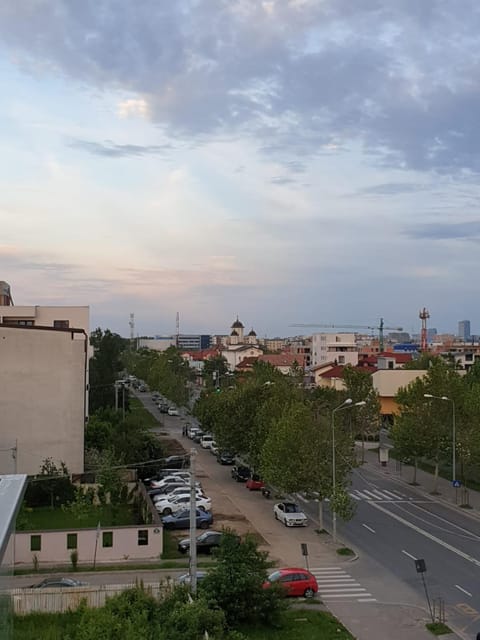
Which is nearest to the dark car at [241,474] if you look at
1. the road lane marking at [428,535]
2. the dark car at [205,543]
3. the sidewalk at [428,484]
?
the road lane marking at [428,535]

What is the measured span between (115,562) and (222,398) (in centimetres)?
2290

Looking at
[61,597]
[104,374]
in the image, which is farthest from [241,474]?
[104,374]

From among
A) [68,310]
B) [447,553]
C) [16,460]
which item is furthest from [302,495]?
[68,310]

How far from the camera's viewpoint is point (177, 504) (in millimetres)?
34688

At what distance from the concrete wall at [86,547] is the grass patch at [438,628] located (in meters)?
11.3

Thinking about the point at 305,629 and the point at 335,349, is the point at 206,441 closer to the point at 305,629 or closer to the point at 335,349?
the point at 305,629

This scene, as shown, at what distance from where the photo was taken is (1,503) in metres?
9.55

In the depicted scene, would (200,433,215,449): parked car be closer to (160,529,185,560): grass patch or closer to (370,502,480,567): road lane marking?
(370,502,480,567): road lane marking

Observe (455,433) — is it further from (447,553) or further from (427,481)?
(447,553)

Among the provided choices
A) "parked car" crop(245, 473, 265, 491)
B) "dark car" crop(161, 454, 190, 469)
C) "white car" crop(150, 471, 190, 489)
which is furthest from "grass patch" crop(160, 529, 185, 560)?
"dark car" crop(161, 454, 190, 469)

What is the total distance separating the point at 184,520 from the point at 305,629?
12752 millimetres

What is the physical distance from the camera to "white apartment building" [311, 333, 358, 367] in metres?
121

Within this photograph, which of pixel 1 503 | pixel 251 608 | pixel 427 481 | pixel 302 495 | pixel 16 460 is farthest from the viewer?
pixel 427 481

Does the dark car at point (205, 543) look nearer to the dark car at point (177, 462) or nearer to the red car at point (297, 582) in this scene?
the red car at point (297, 582)
